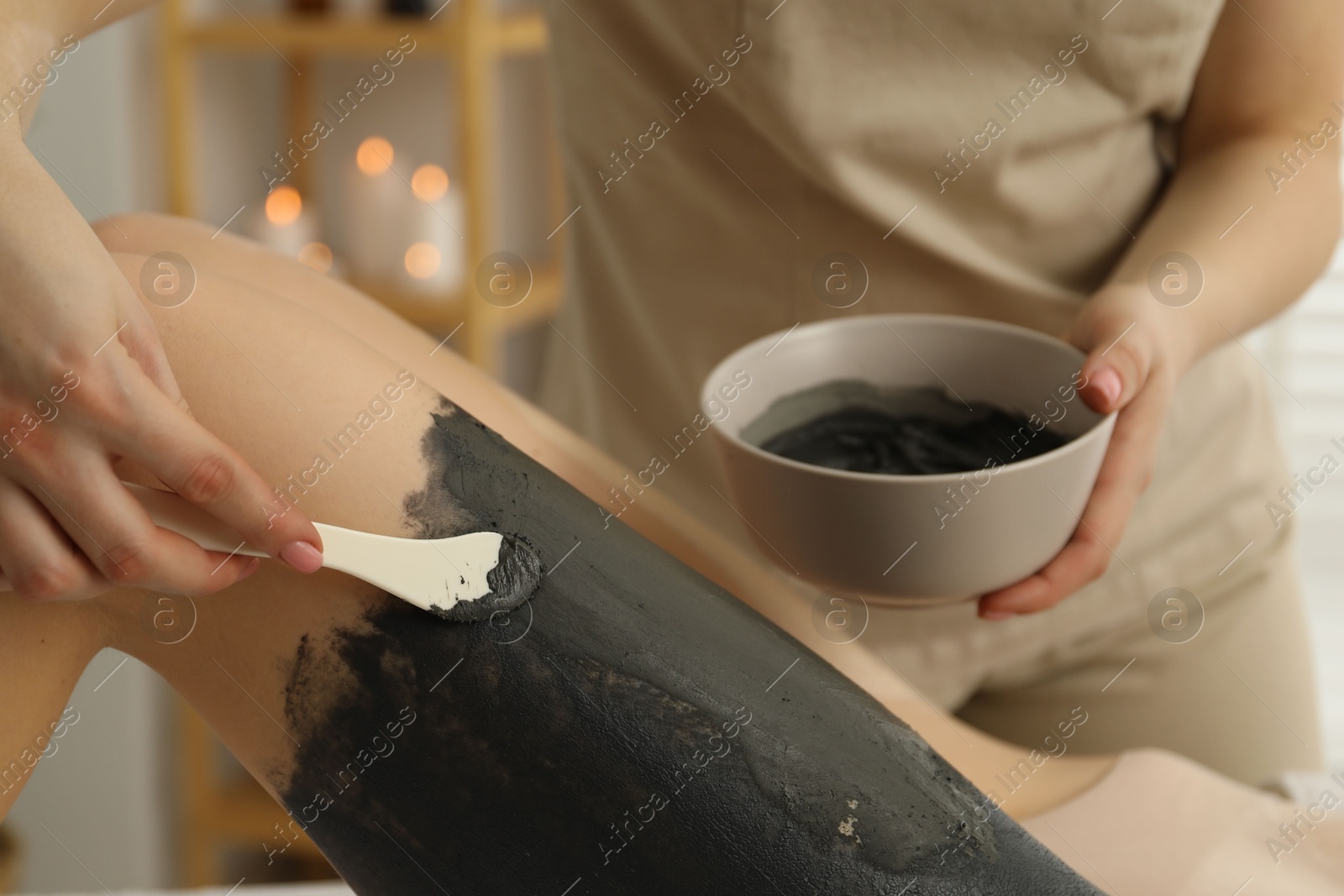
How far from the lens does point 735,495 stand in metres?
0.50

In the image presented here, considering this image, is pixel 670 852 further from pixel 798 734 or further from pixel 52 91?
pixel 52 91

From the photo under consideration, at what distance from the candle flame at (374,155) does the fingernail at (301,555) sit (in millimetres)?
1362

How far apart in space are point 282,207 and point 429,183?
209 millimetres

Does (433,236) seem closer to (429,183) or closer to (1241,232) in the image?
(429,183)

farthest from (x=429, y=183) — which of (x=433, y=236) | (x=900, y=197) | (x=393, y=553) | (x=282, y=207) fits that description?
(x=393, y=553)

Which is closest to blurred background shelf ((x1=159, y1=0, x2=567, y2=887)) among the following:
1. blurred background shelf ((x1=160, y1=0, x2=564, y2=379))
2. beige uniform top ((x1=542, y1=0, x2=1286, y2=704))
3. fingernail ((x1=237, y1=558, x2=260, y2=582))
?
blurred background shelf ((x1=160, y1=0, x2=564, y2=379))

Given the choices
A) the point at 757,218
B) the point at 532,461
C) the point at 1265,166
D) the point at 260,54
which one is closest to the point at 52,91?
the point at 260,54

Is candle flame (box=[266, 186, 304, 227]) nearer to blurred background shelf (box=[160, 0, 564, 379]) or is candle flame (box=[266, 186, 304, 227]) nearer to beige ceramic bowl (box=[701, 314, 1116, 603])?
blurred background shelf (box=[160, 0, 564, 379])

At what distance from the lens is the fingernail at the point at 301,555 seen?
37 cm

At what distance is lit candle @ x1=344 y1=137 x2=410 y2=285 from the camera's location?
5.33 feet

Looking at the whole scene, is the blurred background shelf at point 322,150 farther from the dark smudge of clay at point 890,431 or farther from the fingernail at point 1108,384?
the fingernail at point 1108,384

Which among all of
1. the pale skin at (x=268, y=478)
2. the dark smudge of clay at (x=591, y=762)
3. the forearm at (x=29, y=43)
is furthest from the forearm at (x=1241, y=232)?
the forearm at (x=29, y=43)

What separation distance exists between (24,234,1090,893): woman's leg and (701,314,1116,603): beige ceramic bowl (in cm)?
5

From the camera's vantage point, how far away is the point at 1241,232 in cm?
66
